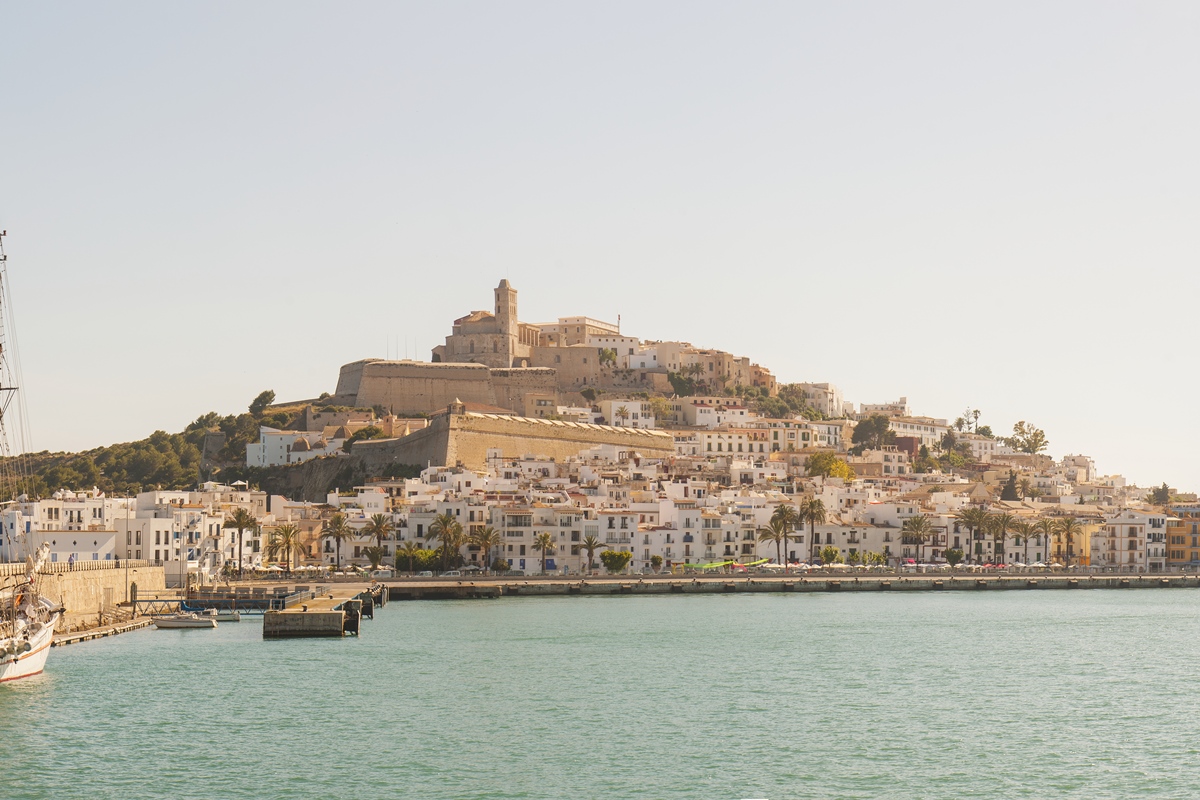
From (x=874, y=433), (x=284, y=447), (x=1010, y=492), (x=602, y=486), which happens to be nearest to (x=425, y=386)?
(x=284, y=447)

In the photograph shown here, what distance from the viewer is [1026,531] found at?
79312mm

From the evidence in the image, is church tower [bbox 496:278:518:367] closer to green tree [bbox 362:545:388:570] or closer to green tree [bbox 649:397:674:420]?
green tree [bbox 649:397:674:420]

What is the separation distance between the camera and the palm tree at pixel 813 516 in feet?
246

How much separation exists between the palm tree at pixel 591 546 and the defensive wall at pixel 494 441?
19021 mm

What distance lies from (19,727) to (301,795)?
7.68 m

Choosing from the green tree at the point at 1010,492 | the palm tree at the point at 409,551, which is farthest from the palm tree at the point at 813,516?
the green tree at the point at 1010,492

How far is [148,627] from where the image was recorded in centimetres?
4869

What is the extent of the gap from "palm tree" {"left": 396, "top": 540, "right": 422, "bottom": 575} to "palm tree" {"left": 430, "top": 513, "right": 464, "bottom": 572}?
1078mm

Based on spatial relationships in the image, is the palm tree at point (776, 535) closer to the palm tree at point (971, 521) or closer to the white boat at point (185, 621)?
the palm tree at point (971, 521)

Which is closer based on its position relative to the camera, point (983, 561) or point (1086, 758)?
point (1086, 758)

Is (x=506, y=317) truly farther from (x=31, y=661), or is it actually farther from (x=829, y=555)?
(x=31, y=661)

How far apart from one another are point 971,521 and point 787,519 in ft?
35.3

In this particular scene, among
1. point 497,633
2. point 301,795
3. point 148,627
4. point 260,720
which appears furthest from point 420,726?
point 148,627

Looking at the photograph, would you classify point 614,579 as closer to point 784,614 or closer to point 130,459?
point 784,614
